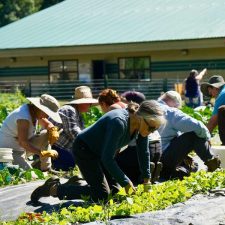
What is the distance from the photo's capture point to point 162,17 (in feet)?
108

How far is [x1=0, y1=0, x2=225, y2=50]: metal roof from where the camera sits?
30328 millimetres

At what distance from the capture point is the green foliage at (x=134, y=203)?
6.56 metres

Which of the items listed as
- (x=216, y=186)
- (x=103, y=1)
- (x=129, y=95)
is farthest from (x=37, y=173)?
(x=103, y=1)

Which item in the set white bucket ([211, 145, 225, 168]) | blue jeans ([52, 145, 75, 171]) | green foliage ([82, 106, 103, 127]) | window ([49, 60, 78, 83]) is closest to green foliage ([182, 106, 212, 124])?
green foliage ([82, 106, 103, 127])

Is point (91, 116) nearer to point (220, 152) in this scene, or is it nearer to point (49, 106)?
point (49, 106)

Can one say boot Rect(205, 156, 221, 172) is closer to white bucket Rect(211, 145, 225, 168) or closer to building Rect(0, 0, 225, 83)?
white bucket Rect(211, 145, 225, 168)

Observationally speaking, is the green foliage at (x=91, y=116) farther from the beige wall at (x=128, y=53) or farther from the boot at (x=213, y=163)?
the beige wall at (x=128, y=53)

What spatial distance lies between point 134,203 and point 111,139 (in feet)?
2.09

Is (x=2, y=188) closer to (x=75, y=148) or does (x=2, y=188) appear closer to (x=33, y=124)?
(x=33, y=124)

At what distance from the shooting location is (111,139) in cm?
721

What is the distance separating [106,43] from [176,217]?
24.8m

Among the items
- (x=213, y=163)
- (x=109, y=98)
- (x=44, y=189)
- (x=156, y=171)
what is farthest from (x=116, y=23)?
(x=44, y=189)

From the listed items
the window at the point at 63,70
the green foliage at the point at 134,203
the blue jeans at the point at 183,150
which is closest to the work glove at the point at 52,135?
the blue jeans at the point at 183,150

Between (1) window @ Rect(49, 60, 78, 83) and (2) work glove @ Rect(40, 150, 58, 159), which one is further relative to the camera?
(1) window @ Rect(49, 60, 78, 83)
